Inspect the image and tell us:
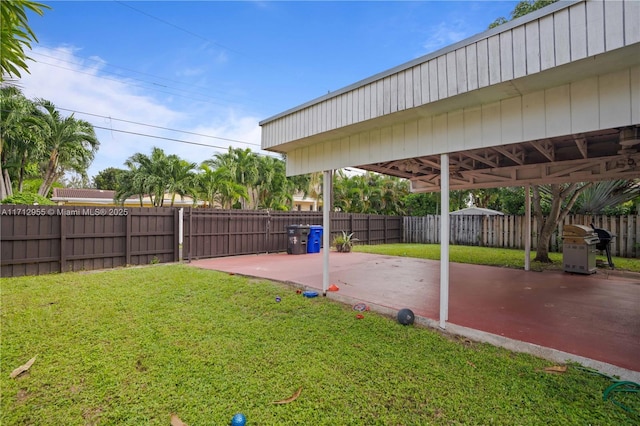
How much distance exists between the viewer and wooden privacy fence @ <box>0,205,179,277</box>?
20.6 ft

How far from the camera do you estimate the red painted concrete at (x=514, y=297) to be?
127 inches

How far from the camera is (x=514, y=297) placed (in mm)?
4930

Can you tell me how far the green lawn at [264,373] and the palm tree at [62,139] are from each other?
516 inches

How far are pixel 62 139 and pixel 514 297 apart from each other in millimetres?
18492

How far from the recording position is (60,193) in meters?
22.1

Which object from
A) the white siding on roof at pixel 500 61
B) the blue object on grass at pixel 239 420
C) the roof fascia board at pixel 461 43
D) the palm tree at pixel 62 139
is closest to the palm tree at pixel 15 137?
the palm tree at pixel 62 139

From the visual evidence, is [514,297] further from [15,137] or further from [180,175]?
[15,137]

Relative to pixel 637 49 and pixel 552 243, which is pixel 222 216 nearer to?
pixel 637 49

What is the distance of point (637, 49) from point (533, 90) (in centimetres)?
74

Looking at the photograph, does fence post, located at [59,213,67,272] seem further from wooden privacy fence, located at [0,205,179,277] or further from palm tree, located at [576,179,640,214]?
palm tree, located at [576,179,640,214]

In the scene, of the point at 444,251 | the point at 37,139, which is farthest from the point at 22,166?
the point at 444,251

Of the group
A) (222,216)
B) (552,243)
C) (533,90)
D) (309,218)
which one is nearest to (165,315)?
(533,90)

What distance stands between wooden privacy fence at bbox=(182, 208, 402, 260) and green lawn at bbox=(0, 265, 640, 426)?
486 cm

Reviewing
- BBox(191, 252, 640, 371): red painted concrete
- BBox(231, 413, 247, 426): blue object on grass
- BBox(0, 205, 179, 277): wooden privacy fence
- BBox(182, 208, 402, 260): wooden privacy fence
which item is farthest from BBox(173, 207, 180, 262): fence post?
BBox(231, 413, 247, 426): blue object on grass
